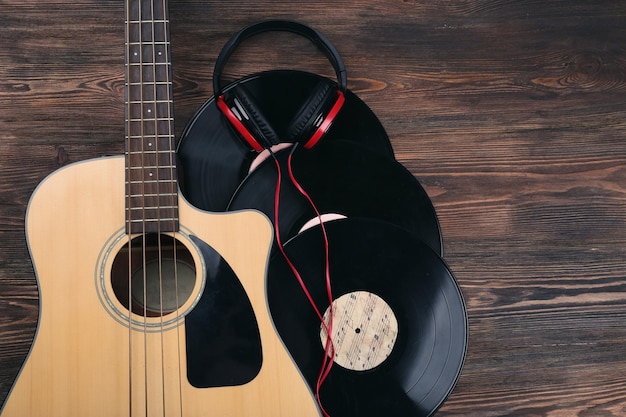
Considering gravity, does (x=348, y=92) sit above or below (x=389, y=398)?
above

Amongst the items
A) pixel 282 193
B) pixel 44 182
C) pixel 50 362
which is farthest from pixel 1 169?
pixel 282 193

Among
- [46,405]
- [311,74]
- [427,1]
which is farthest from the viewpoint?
[427,1]

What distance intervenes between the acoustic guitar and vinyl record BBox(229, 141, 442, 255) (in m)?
0.14

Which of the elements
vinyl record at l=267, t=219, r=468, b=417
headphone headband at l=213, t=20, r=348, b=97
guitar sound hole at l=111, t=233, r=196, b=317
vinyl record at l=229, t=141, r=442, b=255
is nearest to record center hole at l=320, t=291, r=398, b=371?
vinyl record at l=267, t=219, r=468, b=417

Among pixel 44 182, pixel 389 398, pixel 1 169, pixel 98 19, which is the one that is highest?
pixel 98 19

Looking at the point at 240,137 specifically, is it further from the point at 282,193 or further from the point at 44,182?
the point at 44,182

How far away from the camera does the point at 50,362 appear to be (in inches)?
31.9

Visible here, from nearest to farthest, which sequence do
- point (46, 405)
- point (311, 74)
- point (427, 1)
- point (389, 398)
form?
point (46, 405) → point (389, 398) → point (311, 74) → point (427, 1)

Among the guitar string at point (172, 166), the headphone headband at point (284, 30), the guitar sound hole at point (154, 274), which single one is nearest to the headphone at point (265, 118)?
the headphone headband at point (284, 30)

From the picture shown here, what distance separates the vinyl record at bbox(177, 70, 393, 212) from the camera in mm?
1011

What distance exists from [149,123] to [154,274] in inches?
9.5

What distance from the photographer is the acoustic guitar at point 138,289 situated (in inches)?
32.0

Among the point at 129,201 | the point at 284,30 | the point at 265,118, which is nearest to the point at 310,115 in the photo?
the point at 265,118

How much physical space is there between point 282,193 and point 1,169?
22.1 inches
